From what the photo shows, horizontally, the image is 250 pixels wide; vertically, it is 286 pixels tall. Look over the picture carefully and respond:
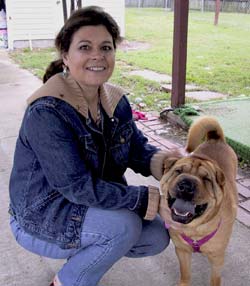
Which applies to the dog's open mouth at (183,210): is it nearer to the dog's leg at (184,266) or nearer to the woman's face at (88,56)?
the dog's leg at (184,266)

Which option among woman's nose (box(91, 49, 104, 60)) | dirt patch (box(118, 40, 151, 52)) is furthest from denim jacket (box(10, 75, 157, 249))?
dirt patch (box(118, 40, 151, 52))

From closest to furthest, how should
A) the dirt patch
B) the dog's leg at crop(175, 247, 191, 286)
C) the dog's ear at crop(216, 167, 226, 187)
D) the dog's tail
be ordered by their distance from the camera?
the dog's ear at crop(216, 167, 226, 187)
the dog's leg at crop(175, 247, 191, 286)
the dog's tail
the dirt patch

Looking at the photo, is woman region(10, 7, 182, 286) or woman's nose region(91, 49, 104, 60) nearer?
woman region(10, 7, 182, 286)

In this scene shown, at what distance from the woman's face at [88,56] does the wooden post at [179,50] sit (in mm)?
2781

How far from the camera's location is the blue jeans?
189 cm

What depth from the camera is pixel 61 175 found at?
183 cm

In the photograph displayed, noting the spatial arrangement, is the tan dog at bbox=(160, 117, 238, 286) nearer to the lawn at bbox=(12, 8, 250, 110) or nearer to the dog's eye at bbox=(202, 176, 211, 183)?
the dog's eye at bbox=(202, 176, 211, 183)

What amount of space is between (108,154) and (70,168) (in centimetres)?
33

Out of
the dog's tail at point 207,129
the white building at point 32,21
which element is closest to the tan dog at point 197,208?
the dog's tail at point 207,129

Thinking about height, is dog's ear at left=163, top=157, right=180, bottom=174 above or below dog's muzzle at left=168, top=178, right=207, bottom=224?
above

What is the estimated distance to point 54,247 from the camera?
6.51ft

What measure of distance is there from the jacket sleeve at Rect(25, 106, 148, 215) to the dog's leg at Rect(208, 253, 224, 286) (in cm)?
59

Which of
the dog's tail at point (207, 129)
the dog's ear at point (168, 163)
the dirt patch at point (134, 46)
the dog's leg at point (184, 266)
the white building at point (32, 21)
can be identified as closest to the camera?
the dog's ear at point (168, 163)

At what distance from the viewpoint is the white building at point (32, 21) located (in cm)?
1142
